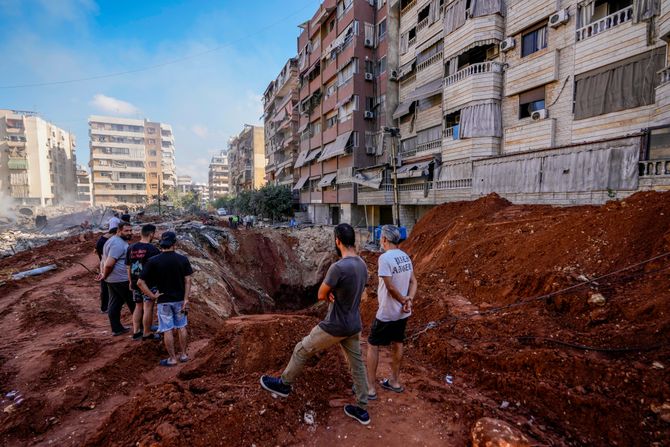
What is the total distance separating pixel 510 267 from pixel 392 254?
5.16 meters

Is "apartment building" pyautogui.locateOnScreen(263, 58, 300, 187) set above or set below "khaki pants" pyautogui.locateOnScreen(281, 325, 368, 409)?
above

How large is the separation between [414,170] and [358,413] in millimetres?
17178

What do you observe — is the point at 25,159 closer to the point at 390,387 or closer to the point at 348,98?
the point at 348,98

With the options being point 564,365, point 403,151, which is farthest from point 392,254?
point 403,151

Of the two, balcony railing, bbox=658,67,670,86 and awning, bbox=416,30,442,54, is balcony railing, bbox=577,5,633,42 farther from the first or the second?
awning, bbox=416,30,442,54

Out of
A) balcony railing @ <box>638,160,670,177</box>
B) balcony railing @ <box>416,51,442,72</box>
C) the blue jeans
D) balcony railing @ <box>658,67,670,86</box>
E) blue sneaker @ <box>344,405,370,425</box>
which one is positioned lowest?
blue sneaker @ <box>344,405,370,425</box>

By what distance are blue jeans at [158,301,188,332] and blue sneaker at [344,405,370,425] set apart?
278 cm

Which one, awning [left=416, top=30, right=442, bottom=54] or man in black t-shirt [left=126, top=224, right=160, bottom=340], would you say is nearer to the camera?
man in black t-shirt [left=126, top=224, right=160, bottom=340]

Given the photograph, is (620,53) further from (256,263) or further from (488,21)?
(256,263)

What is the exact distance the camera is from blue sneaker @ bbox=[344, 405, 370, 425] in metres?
2.97

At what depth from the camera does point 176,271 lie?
4.30 meters

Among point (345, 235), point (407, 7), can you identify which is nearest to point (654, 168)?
point (345, 235)

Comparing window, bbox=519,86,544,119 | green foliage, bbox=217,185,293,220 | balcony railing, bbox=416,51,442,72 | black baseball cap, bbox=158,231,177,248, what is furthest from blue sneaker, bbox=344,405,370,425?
green foliage, bbox=217,185,293,220

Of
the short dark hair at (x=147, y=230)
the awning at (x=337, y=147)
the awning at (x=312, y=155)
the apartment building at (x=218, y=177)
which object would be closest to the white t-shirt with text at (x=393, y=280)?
the short dark hair at (x=147, y=230)
